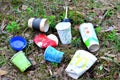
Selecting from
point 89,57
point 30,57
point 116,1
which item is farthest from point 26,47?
point 116,1

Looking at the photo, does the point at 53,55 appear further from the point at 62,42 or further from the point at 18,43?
the point at 18,43

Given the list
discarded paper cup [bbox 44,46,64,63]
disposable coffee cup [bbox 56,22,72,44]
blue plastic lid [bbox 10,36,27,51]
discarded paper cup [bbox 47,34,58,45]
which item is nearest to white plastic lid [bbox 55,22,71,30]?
disposable coffee cup [bbox 56,22,72,44]

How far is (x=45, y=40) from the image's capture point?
3.72 metres

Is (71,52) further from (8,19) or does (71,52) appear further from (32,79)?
(8,19)

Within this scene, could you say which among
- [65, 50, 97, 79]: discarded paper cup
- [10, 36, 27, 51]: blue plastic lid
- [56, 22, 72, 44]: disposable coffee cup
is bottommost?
[65, 50, 97, 79]: discarded paper cup

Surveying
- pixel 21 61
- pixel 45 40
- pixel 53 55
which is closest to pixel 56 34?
pixel 45 40

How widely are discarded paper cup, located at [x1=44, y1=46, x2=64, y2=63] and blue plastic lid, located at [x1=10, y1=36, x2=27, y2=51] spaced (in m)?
0.33

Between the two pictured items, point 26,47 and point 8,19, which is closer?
point 26,47

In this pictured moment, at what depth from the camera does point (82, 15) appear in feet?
13.2

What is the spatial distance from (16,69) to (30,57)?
0.22 meters

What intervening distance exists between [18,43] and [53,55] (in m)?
0.50

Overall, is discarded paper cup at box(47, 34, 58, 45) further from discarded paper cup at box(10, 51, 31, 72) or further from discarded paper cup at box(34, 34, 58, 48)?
discarded paper cup at box(10, 51, 31, 72)

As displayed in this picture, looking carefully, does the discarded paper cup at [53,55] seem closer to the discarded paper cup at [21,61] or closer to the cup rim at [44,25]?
the discarded paper cup at [21,61]

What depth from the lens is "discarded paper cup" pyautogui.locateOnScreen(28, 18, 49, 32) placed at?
376 cm
